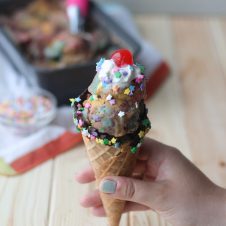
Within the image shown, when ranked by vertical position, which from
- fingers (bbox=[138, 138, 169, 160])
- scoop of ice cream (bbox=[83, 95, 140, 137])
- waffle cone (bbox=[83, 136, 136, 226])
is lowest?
fingers (bbox=[138, 138, 169, 160])

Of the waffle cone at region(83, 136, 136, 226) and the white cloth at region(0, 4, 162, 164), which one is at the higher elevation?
the waffle cone at region(83, 136, 136, 226)

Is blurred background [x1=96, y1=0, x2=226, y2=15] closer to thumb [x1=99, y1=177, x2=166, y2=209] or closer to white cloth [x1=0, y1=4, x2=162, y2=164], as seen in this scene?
white cloth [x1=0, y1=4, x2=162, y2=164]

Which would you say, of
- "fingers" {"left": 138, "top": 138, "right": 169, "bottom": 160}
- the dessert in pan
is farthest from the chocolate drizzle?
the dessert in pan

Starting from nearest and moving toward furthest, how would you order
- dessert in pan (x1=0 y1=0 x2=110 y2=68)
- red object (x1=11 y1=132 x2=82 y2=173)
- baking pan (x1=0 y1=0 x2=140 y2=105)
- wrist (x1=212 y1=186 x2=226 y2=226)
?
wrist (x1=212 y1=186 x2=226 y2=226) → red object (x1=11 y1=132 x2=82 y2=173) → baking pan (x1=0 y1=0 x2=140 y2=105) → dessert in pan (x1=0 y1=0 x2=110 y2=68)

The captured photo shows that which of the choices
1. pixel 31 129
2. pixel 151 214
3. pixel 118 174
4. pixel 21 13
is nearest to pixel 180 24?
pixel 21 13

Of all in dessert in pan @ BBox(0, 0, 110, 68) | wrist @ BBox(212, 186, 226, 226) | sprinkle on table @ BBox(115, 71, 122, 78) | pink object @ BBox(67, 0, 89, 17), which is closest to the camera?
sprinkle on table @ BBox(115, 71, 122, 78)

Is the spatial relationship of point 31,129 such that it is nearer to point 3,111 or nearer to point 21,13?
point 3,111
